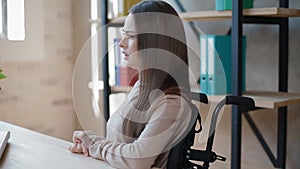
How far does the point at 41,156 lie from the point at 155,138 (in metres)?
0.39

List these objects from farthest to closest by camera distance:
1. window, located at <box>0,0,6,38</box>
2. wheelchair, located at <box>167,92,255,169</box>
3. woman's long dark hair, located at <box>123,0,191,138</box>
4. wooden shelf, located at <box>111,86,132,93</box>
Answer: window, located at <box>0,0,6,38</box> < wooden shelf, located at <box>111,86,132,93</box> < woman's long dark hair, located at <box>123,0,191,138</box> < wheelchair, located at <box>167,92,255,169</box>

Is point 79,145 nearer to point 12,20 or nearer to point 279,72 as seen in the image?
point 279,72

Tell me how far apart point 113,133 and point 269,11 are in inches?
38.3

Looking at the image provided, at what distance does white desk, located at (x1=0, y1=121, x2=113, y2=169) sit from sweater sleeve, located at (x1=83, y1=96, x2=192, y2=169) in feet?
0.15

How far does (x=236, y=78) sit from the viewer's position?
2012mm

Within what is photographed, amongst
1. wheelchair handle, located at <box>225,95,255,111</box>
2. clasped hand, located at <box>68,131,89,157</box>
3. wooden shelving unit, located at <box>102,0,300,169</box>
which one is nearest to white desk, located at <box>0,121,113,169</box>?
clasped hand, located at <box>68,131,89,157</box>

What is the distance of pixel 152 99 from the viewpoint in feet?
4.51

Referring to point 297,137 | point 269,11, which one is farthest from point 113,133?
point 297,137

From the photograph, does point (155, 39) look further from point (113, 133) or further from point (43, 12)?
point (43, 12)

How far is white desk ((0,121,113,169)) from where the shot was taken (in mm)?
1291

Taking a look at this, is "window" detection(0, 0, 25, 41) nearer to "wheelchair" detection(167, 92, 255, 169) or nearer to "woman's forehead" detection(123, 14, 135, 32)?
"woman's forehead" detection(123, 14, 135, 32)

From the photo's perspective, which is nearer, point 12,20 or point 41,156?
point 41,156

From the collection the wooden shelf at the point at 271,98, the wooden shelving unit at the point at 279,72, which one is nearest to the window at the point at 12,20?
the wooden shelving unit at the point at 279,72

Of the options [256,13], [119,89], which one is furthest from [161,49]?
[119,89]
